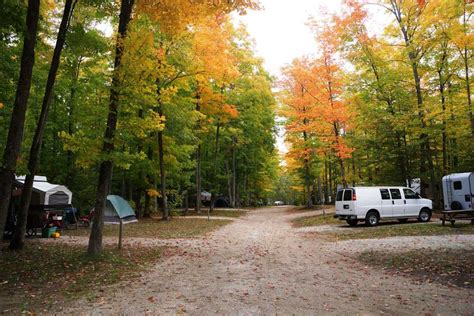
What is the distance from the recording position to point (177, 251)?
408 inches

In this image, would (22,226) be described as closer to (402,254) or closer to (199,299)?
(199,299)

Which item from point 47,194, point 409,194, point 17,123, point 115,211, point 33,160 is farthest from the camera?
point 115,211

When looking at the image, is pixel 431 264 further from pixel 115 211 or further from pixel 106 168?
pixel 115 211

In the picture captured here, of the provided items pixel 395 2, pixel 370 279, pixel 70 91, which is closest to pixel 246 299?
pixel 370 279

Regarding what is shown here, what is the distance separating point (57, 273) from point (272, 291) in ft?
15.8

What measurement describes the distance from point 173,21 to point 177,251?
6.63 metres

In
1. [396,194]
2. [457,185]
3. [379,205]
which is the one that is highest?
[457,185]

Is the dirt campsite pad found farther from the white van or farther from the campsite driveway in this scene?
the white van

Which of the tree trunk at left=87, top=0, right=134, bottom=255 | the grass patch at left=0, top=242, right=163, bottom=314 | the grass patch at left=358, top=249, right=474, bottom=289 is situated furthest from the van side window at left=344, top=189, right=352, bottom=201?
the tree trunk at left=87, top=0, right=134, bottom=255

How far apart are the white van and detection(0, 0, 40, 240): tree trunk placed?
44.5 feet

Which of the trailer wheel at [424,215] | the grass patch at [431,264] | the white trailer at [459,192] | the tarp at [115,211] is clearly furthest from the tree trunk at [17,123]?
the trailer wheel at [424,215]

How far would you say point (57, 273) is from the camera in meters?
7.40

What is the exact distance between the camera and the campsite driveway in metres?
4.90

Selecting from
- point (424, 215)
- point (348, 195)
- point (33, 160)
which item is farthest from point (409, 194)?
point (33, 160)
